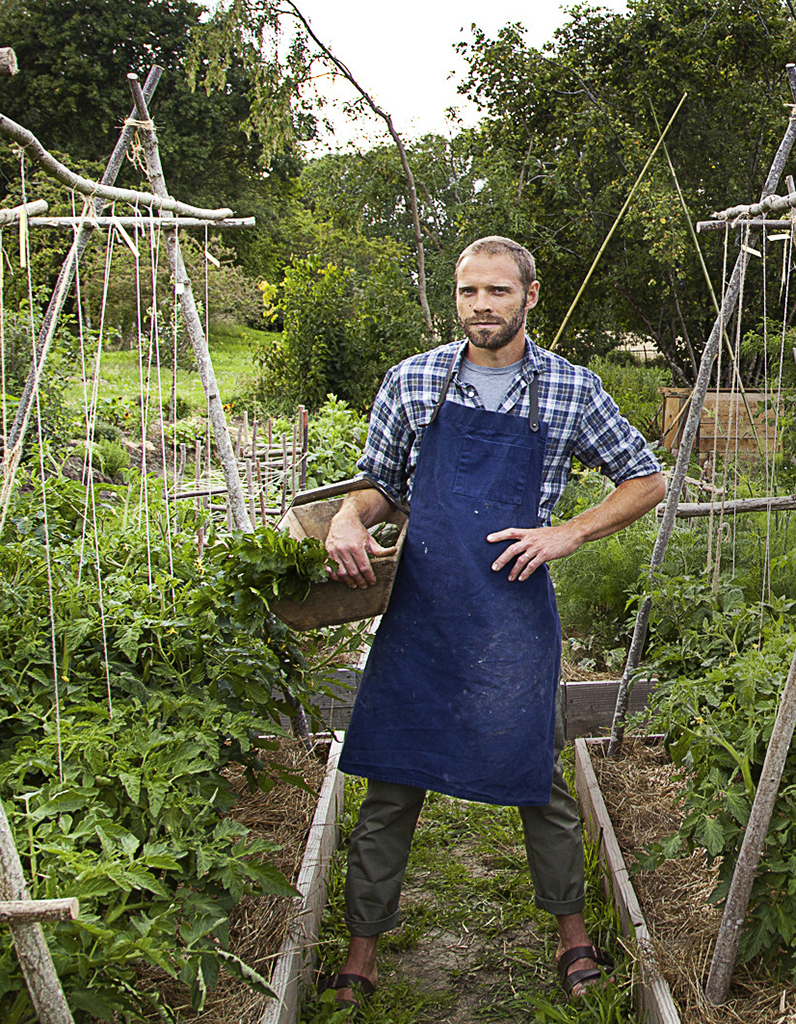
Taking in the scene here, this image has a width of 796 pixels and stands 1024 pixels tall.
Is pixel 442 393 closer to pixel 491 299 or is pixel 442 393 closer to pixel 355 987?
pixel 491 299

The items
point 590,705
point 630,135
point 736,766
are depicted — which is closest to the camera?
point 736,766

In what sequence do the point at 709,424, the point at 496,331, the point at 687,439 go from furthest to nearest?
1. the point at 709,424
2. the point at 687,439
3. the point at 496,331

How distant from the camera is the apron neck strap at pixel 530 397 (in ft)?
7.68

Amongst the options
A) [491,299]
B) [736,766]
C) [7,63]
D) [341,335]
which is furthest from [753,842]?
[341,335]

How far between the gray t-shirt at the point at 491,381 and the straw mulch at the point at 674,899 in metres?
1.08

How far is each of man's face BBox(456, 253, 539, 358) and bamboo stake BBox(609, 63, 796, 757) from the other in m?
0.82

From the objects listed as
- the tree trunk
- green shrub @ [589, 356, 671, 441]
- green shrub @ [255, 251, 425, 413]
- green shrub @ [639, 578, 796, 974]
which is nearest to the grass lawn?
green shrub @ [255, 251, 425, 413]

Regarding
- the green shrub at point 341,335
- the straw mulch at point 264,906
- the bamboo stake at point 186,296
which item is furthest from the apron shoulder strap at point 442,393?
the green shrub at point 341,335

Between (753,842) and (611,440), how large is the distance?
3.49ft

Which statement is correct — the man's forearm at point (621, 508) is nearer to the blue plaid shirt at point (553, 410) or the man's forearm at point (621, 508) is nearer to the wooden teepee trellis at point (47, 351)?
the blue plaid shirt at point (553, 410)

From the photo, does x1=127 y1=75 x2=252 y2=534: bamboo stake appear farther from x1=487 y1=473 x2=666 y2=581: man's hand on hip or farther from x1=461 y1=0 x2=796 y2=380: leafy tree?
x1=461 y1=0 x2=796 y2=380: leafy tree

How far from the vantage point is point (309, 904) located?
8.14ft

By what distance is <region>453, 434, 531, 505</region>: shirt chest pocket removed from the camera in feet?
7.57

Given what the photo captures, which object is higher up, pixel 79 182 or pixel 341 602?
pixel 79 182
